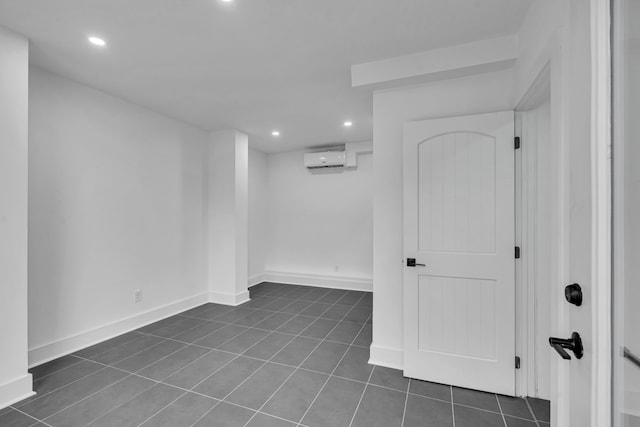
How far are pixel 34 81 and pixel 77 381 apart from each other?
255cm

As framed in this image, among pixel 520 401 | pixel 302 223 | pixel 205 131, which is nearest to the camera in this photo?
pixel 520 401

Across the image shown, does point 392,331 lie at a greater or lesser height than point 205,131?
lesser

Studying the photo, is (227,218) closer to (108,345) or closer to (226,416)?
(108,345)

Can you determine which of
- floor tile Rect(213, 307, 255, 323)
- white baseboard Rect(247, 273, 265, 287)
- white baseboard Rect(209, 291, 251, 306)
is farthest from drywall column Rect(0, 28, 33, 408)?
white baseboard Rect(247, 273, 265, 287)

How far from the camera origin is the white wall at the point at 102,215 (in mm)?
2502

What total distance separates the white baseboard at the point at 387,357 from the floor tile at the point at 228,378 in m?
1.02

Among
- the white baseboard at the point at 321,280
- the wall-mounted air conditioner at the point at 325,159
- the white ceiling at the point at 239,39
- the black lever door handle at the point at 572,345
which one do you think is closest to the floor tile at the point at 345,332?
the white baseboard at the point at 321,280

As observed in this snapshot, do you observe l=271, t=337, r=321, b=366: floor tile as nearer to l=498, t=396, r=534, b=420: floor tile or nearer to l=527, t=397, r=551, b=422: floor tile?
l=498, t=396, r=534, b=420: floor tile

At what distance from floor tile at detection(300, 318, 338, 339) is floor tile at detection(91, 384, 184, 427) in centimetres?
141

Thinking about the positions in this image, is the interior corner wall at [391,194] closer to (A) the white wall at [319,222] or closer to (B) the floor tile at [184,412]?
(B) the floor tile at [184,412]

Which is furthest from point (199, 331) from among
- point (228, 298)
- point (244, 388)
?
point (244, 388)

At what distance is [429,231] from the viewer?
90.0 inches

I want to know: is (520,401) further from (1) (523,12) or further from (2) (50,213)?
(2) (50,213)

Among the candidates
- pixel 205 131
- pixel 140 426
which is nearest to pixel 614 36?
pixel 140 426
